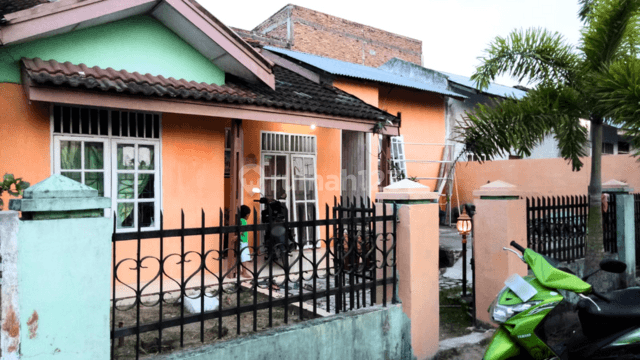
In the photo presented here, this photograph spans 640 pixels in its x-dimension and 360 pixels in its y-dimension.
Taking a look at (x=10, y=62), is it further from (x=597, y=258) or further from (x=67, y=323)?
(x=597, y=258)

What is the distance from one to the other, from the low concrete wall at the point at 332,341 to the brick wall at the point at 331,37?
627 inches

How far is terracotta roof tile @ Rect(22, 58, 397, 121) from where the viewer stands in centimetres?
506

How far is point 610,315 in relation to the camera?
2816mm

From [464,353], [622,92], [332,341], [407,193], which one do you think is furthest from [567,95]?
[332,341]

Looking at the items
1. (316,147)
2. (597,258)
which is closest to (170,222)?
(316,147)

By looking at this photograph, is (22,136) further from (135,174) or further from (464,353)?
(464,353)

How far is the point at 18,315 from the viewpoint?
6.75 ft

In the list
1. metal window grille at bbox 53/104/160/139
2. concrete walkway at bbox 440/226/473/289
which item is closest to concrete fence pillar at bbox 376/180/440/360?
concrete walkway at bbox 440/226/473/289

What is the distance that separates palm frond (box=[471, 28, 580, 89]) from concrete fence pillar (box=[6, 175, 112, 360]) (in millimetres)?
5660

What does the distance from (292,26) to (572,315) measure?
18.0m

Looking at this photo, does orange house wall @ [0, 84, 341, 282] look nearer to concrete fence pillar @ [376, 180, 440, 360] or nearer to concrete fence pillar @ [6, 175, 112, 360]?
concrete fence pillar @ [376, 180, 440, 360]

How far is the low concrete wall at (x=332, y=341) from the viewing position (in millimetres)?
2809

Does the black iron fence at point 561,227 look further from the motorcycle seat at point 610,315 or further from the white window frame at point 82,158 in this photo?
the white window frame at point 82,158

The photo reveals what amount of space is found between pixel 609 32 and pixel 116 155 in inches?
265
